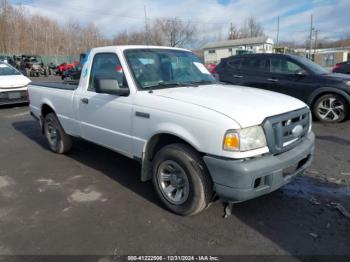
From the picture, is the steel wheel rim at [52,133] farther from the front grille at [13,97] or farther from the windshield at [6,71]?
the windshield at [6,71]

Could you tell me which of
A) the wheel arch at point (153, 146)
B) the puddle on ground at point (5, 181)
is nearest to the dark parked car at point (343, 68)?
the wheel arch at point (153, 146)

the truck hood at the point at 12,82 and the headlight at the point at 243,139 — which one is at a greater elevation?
the truck hood at the point at 12,82

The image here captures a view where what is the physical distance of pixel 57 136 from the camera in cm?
565

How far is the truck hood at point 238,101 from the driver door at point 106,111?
1.85 ft

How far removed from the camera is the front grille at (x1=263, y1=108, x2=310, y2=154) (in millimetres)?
2934

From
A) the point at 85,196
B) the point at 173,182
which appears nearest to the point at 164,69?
the point at 173,182

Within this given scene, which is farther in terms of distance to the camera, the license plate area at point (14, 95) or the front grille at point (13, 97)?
the license plate area at point (14, 95)

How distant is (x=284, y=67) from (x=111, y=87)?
5.96 metres

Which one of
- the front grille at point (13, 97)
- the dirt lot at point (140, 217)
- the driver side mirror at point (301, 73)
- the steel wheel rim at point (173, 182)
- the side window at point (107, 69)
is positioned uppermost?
the side window at point (107, 69)

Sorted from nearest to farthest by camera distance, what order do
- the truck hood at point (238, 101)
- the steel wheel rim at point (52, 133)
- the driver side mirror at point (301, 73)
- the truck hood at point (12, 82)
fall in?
1. the truck hood at point (238, 101)
2. the steel wheel rim at point (52, 133)
3. the driver side mirror at point (301, 73)
4. the truck hood at point (12, 82)

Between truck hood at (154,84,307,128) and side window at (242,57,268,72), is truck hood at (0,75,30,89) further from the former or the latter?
truck hood at (154,84,307,128)

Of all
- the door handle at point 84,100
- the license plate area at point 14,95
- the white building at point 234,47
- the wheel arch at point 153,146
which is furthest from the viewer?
the white building at point 234,47

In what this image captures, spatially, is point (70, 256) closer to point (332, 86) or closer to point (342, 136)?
point (342, 136)

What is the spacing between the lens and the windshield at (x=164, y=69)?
151 inches
